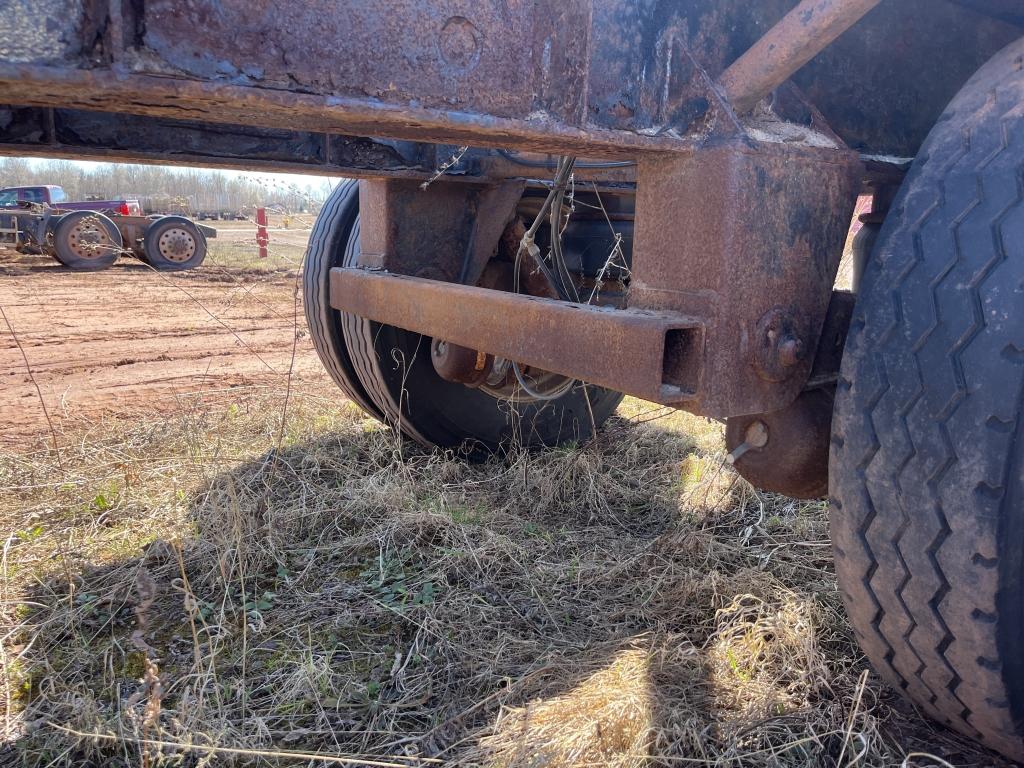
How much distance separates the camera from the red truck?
1138cm

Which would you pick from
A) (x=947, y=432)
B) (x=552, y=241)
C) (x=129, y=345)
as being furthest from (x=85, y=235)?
(x=947, y=432)

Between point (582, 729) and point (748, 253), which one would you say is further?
point (582, 729)

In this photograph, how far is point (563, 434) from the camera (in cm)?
371

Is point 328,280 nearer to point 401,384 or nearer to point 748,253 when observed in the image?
point 401,384

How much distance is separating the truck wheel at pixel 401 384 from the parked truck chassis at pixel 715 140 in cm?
108

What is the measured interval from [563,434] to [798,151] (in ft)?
7.53

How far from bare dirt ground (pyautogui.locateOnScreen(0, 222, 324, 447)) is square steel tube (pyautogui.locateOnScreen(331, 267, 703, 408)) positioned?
36.5 inches

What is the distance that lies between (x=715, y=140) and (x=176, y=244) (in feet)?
40.2

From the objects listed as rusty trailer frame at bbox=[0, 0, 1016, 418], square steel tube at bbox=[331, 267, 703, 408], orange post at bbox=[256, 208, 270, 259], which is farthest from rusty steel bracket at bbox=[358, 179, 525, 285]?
orange post at bbox=[256, 208, 270, 259]

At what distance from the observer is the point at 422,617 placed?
2219 millimetres

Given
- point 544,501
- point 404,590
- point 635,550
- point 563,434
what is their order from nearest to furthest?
1. point 404,590
2. point 635,550
3. point 544,501
4. point 563,434

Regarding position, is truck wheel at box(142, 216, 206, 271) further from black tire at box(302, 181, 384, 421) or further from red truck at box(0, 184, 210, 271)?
black tire at box(302, 181, 384, 421)

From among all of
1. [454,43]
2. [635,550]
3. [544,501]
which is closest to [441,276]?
[544,501]

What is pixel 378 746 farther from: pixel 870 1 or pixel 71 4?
pixel 870 1
